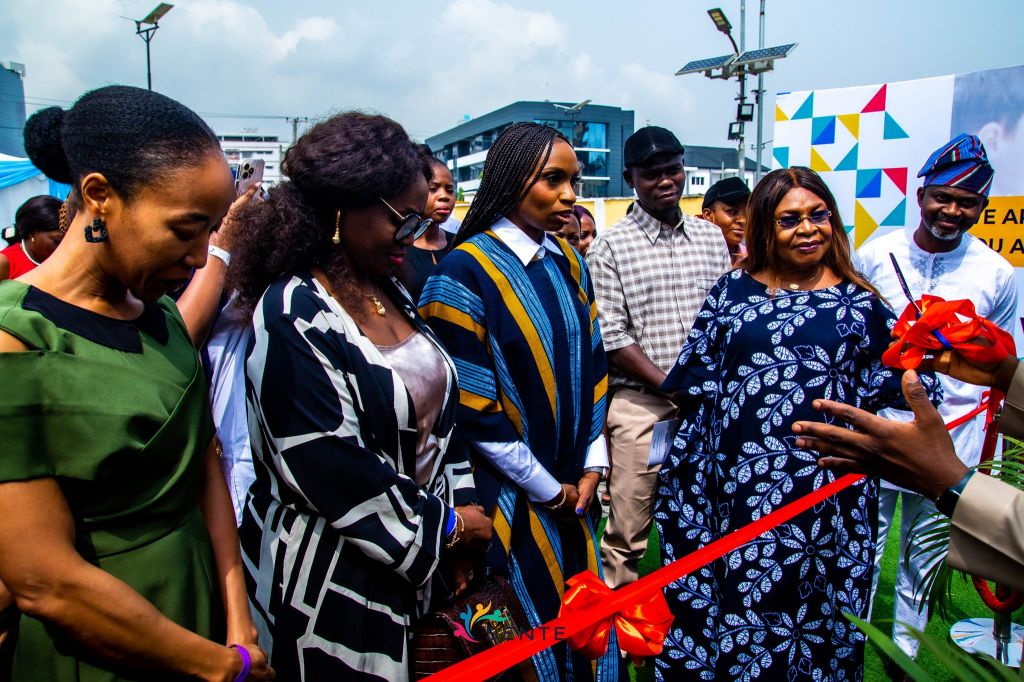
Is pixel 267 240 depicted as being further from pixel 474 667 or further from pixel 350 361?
pixel 474 667

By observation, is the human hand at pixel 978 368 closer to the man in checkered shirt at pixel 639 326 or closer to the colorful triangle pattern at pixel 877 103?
the man in checkered shirt at pixel 639 326

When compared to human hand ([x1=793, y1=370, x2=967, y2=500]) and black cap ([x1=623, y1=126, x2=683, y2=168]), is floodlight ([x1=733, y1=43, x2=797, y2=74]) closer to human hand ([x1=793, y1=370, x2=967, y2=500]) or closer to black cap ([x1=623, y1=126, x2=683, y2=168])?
black cap ([x1=623, y1=126, x2=683, y2=168])

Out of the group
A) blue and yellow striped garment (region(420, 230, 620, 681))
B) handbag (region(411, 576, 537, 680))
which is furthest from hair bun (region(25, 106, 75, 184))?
handbag (region(411, 576, 537, 680))

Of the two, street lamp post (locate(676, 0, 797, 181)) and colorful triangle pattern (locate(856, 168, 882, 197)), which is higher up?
street lamp post (locate(676, 0, 797, 181))

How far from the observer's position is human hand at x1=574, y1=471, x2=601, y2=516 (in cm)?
249

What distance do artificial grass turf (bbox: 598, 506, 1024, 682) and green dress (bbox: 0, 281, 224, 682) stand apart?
7.84ft

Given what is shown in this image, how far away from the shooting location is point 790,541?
2535 millimetres

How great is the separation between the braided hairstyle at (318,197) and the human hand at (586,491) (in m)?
1.15

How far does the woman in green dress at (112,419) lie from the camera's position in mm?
1174

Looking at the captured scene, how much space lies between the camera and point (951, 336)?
6.66 feet

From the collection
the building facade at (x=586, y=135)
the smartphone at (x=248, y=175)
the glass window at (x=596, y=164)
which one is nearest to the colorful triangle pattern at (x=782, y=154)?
the smartphone at (x=248, y=175)

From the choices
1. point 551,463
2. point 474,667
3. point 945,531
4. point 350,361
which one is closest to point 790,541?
point 945,531

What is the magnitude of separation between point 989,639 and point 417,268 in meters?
3.11

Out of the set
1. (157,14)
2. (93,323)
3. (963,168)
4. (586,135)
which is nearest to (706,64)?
(157,14)
